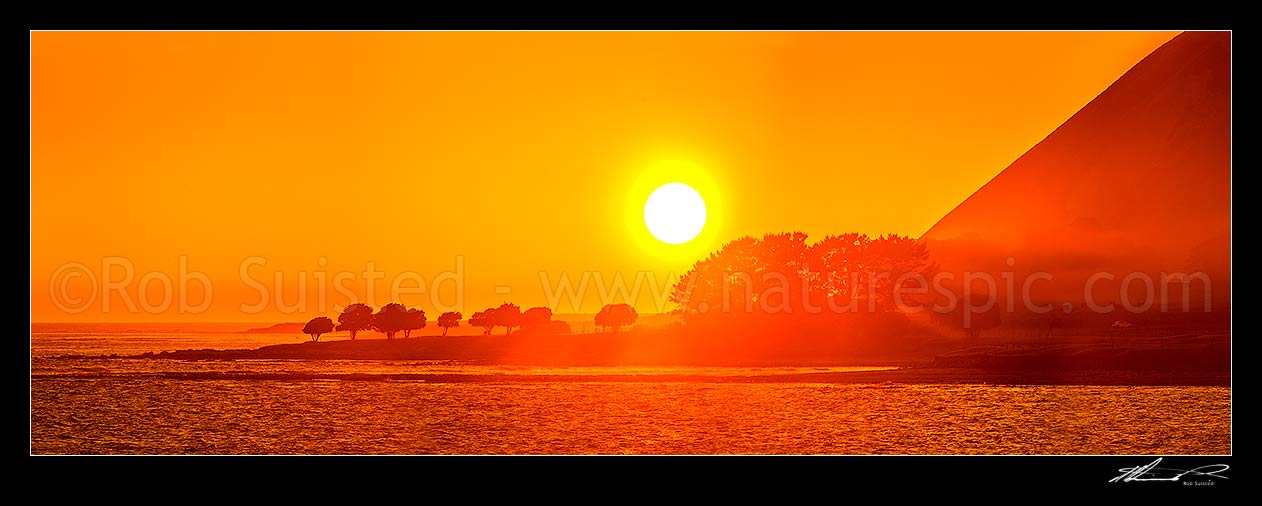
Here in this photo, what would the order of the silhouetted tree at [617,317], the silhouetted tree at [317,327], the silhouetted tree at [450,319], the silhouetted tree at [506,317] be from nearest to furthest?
the silhouetted tree at [617,317] → the silhouetted tree at [506,317] → the silhouetted tree at [450,319] → the silhouetted tree at [317,327]

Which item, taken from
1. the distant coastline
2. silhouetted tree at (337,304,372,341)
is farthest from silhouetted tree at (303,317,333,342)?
silhouetted tree at (337,304,372,341)

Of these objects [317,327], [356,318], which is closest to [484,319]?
[356,318]

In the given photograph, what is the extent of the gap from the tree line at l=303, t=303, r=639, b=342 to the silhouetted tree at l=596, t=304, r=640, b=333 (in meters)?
0.09

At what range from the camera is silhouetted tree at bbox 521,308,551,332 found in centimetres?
8850

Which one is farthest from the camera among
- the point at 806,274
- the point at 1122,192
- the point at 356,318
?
the point at 1122,192

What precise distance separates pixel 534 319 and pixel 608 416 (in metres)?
37.9

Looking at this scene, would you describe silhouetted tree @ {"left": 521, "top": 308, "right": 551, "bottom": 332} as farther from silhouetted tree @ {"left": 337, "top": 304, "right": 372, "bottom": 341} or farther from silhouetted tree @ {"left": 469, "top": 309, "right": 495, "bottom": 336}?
silhouetted tree @ {"left": 337, "top": 304, "right": 372, "bottom": 341}

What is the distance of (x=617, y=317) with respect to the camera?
7769cm

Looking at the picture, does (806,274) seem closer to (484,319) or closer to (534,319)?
(534,319)

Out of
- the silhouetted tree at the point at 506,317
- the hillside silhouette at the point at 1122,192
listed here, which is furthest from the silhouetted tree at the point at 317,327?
the hillside silhouette at the point at 1122,192
